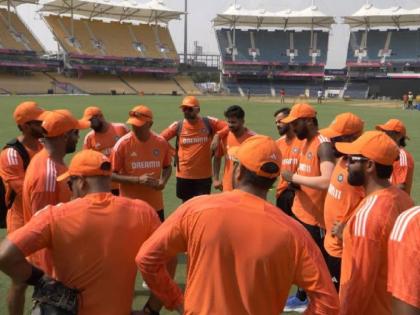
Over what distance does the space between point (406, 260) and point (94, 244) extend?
1.59 meters

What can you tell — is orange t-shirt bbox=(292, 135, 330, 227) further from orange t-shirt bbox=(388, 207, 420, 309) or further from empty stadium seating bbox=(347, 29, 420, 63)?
empty stadium seating bbox=(347, 29, 420, 63)

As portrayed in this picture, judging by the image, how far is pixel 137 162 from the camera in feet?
17.9

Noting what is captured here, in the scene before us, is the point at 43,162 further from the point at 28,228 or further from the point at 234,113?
the point at 234,113

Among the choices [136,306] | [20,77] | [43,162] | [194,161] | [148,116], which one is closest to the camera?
[43,162]

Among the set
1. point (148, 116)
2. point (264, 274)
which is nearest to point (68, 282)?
point (264, 274)

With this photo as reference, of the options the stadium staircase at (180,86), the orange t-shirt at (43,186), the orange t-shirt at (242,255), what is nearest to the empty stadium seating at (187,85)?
the stadium staircase at (180,86)

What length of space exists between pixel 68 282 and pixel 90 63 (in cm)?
6948

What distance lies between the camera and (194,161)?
6.93m

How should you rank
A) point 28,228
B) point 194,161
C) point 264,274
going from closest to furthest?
point 264,274 < point 28,228 < point 194,161

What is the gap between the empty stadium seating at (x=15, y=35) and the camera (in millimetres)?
61312

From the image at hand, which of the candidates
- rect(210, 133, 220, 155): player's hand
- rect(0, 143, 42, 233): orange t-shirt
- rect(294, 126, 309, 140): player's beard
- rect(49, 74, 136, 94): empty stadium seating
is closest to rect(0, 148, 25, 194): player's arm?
rect(0, 143, 42, 233): orange t-shirt

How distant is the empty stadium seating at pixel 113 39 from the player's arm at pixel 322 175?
67.2 meters

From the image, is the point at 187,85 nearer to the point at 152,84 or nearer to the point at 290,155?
the point at 152,84

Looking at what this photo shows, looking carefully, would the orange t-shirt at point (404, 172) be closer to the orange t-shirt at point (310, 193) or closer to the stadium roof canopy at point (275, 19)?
the orange t-shirt at point (310, 193)
